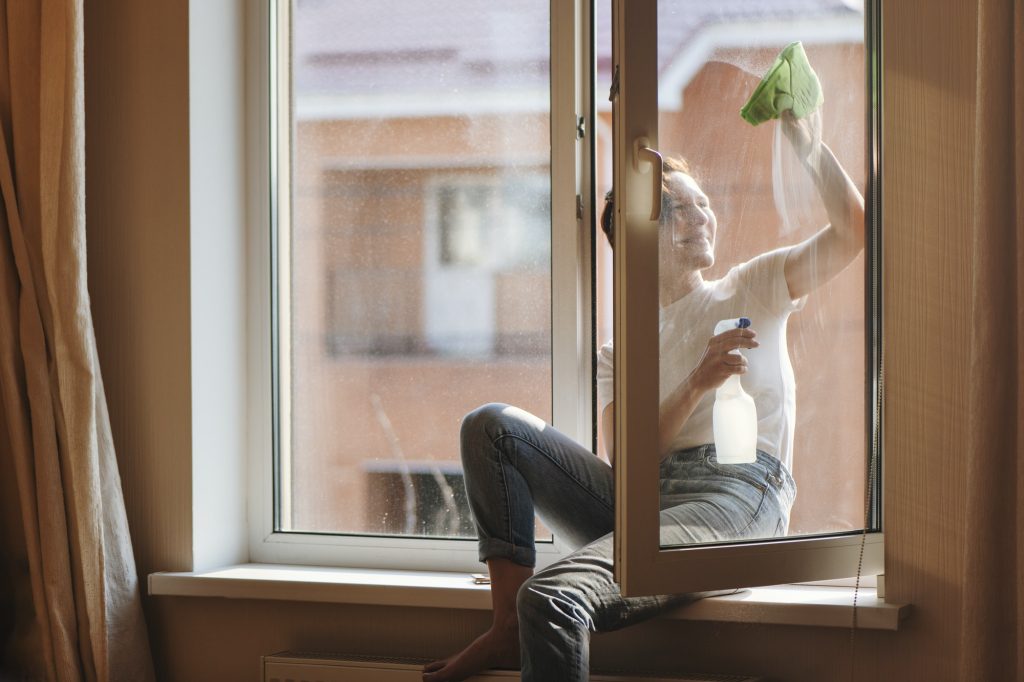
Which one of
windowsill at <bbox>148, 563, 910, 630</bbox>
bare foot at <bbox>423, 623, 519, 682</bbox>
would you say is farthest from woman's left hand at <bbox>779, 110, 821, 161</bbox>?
bare foot at <bbox>423, 623, 519, 682</bbox>

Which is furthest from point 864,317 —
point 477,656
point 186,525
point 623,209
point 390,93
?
point 186,525

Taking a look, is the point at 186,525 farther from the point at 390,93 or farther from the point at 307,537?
the point at 390,93

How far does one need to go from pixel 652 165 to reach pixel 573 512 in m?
0.65

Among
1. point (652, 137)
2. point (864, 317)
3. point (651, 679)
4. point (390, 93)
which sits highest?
point (390, 93)

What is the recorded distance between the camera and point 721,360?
1578 mm

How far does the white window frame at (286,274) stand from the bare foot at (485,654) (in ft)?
1.01

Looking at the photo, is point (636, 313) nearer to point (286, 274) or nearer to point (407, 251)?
point (407, 251)

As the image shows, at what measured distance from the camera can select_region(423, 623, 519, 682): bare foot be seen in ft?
5.54

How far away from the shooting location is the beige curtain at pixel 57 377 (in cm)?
184

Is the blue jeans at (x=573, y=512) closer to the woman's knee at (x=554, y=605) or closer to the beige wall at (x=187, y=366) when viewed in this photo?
the woman's knee at (x=554, y=605)

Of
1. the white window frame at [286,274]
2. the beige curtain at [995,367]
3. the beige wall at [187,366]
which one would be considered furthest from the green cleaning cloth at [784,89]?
the white window frame at [286,274]

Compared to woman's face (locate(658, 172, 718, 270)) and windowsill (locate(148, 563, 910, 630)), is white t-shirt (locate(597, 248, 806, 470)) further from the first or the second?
windowsill (locate(148, 563, 910, 630))

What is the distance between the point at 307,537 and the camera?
83.4 inches

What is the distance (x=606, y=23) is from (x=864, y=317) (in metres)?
0.78
